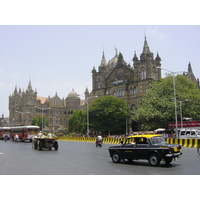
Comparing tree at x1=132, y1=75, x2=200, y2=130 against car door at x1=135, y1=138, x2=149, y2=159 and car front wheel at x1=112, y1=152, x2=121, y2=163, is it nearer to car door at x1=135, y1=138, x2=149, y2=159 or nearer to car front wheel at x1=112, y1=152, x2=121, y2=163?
car front wheel at x1=112, y1=152, x2=121, y2=163

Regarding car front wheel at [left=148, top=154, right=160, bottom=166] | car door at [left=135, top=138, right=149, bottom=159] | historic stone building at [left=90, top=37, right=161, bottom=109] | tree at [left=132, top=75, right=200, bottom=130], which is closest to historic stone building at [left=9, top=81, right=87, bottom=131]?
historic stone building at [left=90, top=37, right=161, bottom=109]

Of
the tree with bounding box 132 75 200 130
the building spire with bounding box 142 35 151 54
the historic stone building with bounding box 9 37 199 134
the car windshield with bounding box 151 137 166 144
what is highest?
the building spire with bounding box 142 35 151 54

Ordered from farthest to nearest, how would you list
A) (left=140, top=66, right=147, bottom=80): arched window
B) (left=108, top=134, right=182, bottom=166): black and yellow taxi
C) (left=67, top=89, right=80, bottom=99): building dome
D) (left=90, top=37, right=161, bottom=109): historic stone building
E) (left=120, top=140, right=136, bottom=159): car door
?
1. (left=67, top=89, right=80, bottom=99): building dome
2. (left=140, top=66, right=147, bottom=80): arched window
3. (left=90, top=37, right=161, bottom=109): historic stone building
4. (left=120, top=140, right=136, bottom=159): car door
5. (left=108, top=134, right=182, bottom=166): black and yellow taxi

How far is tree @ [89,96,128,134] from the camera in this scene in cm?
6138

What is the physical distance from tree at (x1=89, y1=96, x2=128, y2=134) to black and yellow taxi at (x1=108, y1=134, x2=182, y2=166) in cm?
4682

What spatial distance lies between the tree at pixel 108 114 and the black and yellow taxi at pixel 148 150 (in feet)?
154

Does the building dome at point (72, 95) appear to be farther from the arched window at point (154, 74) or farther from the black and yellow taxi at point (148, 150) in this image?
the black and yellow taxi at point (148, 150)

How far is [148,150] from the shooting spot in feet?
40.5

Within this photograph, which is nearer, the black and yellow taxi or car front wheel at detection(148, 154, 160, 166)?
the black and yellow taxi

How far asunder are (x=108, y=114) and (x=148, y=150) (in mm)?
48645

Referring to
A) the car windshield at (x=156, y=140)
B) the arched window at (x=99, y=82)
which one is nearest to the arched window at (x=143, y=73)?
the arched window at (x=99, y=82)

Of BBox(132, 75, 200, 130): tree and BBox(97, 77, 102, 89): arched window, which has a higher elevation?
BBox(97, 77, 102, 89): arched window

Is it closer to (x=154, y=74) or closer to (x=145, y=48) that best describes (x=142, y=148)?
(x=154, y=74)

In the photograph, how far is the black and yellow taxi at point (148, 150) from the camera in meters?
11.8
